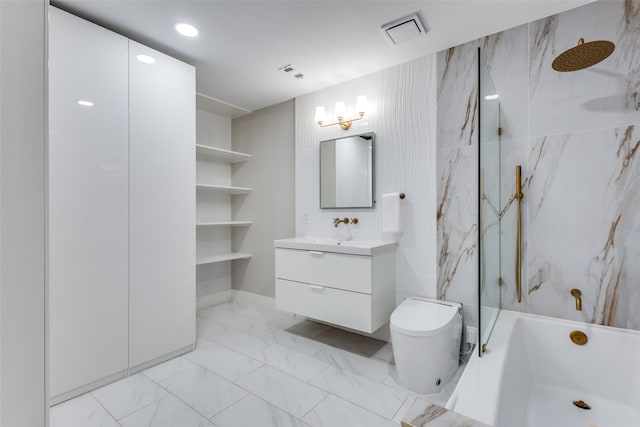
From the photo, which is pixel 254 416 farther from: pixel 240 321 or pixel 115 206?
pixel 115 206

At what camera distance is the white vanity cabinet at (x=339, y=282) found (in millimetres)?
2172

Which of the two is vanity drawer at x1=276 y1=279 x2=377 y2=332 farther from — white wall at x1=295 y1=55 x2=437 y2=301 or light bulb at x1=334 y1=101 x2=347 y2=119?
light bulb at x1=334 y1=101 x2=347 y2=119

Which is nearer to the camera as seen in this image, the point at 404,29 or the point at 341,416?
the point at 341,416

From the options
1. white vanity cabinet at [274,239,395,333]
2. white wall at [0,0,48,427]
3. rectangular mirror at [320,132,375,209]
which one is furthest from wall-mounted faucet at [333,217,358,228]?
white wall at [0,0,48,427]

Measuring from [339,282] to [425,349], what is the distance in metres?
0.76

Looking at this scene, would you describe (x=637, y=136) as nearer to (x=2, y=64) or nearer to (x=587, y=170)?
(x=587, y=170)

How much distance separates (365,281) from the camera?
2162 millimetres

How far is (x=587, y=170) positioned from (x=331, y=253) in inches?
67.9

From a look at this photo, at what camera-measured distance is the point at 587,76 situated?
177cm

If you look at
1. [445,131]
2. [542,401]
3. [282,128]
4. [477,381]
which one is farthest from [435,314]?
[282,128]

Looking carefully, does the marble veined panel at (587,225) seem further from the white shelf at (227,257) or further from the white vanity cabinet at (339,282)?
the white shelf at (227,257)

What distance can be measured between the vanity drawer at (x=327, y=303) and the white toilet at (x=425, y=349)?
0.98ft

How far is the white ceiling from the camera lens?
5.77 feet

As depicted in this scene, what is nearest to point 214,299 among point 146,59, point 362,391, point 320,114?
point 362,391
